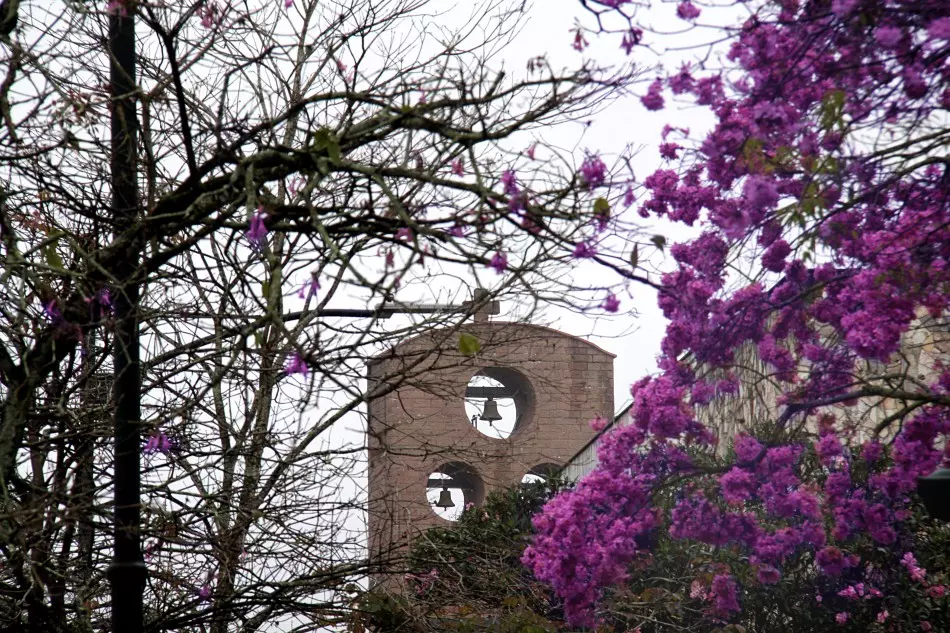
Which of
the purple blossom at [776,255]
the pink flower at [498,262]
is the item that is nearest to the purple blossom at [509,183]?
the pink flower at [498,262]

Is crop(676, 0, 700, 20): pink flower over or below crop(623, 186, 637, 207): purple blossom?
over

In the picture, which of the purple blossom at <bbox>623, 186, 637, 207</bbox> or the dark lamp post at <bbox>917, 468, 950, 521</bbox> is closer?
the dark lamp post at <bbox>917, 468, 950, 521</bbox>

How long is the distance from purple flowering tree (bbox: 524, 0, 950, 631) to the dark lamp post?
1.06m

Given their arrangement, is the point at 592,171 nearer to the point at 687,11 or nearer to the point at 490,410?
the point at 687,11

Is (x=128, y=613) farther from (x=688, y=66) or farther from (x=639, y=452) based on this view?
(x=688, y=66)

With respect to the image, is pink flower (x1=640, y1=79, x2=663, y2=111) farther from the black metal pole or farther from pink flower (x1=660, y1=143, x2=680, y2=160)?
the black metal pole

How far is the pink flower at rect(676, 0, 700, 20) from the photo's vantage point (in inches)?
282

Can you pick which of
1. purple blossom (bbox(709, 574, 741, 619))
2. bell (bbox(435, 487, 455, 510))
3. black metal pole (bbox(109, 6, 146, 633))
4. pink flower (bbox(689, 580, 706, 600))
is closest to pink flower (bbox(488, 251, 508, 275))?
black metal pole (bbox(109, 6, 146, 633))

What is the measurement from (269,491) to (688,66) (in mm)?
4294

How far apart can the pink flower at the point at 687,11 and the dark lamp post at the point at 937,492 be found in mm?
3380

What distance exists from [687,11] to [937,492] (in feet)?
11.5

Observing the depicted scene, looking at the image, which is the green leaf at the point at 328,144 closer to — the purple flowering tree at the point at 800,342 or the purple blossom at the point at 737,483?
the purple flowering tree at the point at 800,342

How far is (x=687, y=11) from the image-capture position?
7.18m

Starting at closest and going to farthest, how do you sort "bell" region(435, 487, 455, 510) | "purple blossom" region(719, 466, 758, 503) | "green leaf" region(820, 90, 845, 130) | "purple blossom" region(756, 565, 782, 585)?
"green leaf" region(820, 90, 845, 130) < "purple blossom" region(719, 466, 758, 503) < "purple blossom" region(756, 565, 782, 585) < "bell" region(435, 487, 455, 510)
